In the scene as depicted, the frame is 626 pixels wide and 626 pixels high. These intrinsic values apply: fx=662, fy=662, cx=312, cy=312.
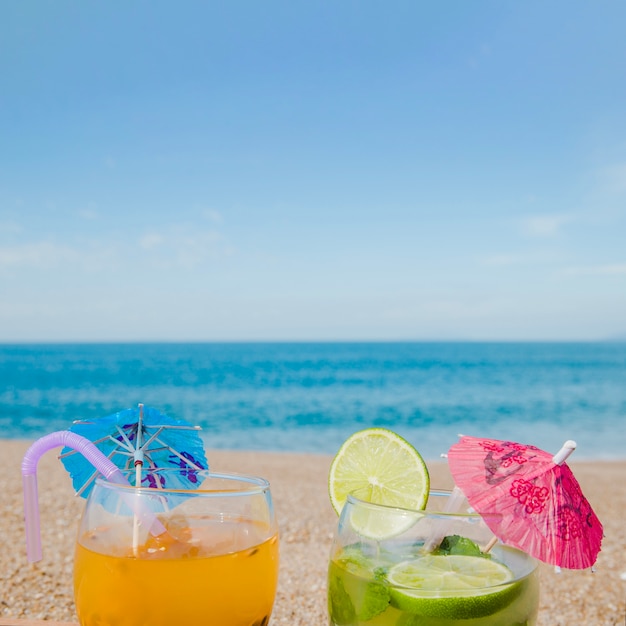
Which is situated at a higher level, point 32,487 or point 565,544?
point 32,487

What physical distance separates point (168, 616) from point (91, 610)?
0.20 meters

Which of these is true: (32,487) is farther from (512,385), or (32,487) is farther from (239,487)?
(512,385)

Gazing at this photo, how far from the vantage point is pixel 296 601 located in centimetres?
383

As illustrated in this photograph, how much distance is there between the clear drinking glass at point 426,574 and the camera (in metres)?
1.43

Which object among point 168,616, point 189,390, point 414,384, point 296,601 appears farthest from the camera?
point 414,384

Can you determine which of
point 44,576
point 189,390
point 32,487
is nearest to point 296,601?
point 44,576

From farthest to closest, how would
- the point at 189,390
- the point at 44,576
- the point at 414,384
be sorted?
the point at 414,384 < the point at 189,390 < the point at 44,576

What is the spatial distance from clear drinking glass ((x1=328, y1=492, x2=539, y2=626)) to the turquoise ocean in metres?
10.9

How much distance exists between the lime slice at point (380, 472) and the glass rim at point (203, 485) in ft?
0.71

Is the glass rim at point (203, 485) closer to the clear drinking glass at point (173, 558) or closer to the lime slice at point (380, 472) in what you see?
the clear drinking glass at point (173, 558)

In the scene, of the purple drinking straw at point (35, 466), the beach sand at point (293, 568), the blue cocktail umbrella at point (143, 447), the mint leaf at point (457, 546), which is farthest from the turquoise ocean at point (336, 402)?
the mint leaf at point (457, 546)

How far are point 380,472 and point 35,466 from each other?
0.84m

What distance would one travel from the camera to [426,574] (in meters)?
1.46

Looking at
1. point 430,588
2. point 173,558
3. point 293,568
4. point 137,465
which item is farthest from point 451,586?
point 293,568
